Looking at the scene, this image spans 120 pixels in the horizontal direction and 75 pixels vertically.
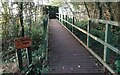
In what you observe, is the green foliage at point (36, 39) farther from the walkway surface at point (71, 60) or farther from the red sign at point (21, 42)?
the red sign at point (21, 42)

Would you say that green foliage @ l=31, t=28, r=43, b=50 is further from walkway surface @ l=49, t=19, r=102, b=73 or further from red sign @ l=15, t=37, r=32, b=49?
red sign @ l=15, t=37, r=32, b=49

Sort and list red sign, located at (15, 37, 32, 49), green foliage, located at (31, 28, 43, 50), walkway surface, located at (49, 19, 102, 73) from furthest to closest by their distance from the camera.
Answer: green foliage, located at (31, 28, 43, 50)
walkway surface, located at (49, 19, 102, 73)
red sign, located at (15, 37, 32, 49)

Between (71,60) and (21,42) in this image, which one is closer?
(21,42)

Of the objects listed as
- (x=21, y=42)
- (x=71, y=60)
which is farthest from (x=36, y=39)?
(x=21, y=42)

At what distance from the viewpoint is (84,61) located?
5.81 meters

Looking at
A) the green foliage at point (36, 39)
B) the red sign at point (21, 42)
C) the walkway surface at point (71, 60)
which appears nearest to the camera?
the red sign at point (21, 42)

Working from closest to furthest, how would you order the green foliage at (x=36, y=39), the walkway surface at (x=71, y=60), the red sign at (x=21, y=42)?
the red sign at (x=21, y=42) < the walkway surface at (x=71, y=60) < the green foliage at (x=36, y=39)

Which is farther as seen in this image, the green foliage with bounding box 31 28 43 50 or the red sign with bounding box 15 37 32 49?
the green foliage with bounding box 31 28 43 50

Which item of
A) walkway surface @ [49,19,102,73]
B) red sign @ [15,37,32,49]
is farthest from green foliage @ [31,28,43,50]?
red sign @ [15,37,32,49]

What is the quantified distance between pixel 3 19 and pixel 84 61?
3.57 m

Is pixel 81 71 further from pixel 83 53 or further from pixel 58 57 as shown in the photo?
pixel 83 53

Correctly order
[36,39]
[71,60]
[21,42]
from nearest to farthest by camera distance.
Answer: [21,42] < [71,60] < [36,39]

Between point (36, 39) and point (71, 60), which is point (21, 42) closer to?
point (71, 60)

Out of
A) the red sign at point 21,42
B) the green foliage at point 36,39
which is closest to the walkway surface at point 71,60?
the red sign at point 21,42
